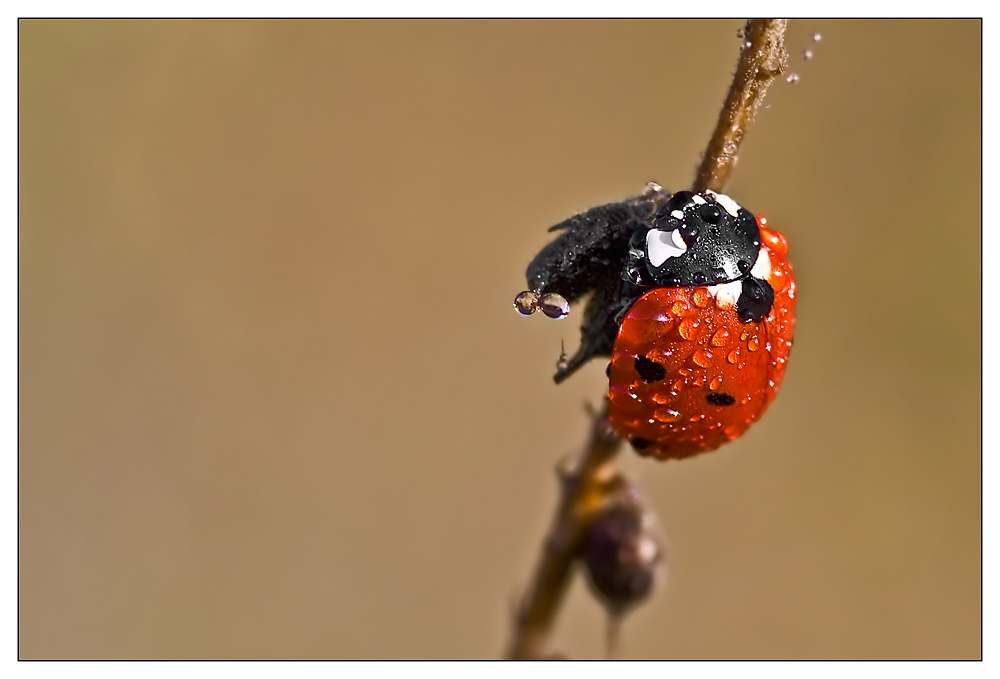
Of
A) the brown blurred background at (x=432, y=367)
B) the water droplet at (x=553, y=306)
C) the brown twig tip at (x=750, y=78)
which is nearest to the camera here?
the brown twig tip at (x=750, y=78)

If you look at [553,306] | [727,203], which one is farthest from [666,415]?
[727,203]

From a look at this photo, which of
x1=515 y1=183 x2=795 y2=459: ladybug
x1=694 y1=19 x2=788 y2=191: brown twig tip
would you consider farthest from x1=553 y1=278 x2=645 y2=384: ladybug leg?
x1=694 y1=19 x2=788 y2=191: brown twig tip

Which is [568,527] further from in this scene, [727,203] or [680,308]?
[727,203]

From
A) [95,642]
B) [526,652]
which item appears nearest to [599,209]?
[526,652]

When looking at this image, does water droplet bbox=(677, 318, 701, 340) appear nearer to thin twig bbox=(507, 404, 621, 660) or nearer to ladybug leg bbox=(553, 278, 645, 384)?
ladybug leg bbox=(553, 278, 645, 384)

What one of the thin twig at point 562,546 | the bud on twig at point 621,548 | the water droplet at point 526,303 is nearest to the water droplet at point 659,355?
the water droplet at point 526,303

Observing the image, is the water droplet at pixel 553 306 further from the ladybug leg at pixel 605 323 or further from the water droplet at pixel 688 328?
the water droplet at pixel 688 328
